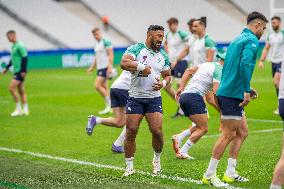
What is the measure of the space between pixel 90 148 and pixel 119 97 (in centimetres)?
123

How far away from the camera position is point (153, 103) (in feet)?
34.5

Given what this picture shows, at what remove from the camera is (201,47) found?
17.2 m

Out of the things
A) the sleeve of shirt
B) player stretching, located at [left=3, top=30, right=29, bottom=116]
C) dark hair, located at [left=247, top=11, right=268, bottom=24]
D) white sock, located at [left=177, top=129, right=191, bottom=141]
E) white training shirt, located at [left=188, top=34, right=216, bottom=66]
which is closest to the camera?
the sleeve of shirt

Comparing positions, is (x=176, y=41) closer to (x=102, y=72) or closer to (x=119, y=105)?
(x=102, y=72)

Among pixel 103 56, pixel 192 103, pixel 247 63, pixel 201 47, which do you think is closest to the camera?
pixel 247 63

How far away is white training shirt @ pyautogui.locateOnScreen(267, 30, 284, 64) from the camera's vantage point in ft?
67.2

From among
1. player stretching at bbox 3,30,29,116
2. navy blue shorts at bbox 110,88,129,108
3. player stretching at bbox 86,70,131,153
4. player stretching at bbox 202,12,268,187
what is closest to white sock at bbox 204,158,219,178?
player stretching at bbox 202,12,268,187

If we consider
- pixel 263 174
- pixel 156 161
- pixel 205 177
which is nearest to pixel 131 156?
pixel 156 161

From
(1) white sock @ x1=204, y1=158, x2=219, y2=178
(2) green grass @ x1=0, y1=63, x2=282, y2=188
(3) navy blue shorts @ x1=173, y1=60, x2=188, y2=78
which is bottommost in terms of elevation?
(2) green grass @ x1=0, y1=63, x2=282, y2=188

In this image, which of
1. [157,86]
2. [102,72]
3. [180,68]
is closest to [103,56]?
[102,72]

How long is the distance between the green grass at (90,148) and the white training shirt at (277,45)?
4.67ft

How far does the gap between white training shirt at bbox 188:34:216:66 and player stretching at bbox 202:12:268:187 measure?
7239mm

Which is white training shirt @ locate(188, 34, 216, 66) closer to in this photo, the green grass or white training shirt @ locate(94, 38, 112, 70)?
the green grass

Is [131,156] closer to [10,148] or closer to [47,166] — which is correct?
[47,166]
